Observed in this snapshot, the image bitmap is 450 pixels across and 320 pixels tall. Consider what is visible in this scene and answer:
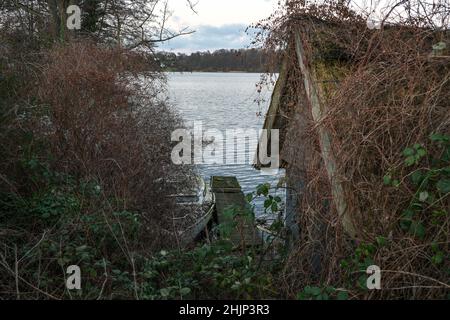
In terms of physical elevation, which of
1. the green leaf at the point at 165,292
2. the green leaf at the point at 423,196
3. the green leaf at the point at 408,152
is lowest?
the green leaf at the point at 165,292

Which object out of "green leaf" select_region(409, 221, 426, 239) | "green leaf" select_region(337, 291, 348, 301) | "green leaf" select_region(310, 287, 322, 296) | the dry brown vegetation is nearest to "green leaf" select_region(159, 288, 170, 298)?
the dry brown vegetation

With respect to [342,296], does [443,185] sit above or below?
above

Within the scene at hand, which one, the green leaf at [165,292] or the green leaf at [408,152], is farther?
the green leaf at [165,292]

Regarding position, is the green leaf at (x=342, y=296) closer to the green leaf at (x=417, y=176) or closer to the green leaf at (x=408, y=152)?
the green leaf at (x=417, y=176)

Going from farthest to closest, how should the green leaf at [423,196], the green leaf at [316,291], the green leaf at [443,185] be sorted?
the green leaf at [316,291] → the green leaf at [423,196] → the green leaf at [443,185]

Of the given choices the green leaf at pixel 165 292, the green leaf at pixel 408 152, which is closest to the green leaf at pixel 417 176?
the green leaf at pixel 408 152

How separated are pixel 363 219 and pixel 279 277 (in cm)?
106

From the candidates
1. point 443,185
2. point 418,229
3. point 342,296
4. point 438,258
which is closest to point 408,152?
point 443,185

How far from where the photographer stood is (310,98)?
536 centimetres

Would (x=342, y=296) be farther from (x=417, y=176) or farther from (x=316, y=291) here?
(x=417, y=176)

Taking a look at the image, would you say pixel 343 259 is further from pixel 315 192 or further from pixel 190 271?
pixel 190 271

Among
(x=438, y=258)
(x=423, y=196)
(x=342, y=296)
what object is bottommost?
(x=342, y=296)

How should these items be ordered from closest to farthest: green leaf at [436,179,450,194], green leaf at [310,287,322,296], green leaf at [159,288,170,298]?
1. green leaf at [436,179,450,194]
2. green leaf at [310,287,322,296]
3. green leaf at [159,288,170,298]

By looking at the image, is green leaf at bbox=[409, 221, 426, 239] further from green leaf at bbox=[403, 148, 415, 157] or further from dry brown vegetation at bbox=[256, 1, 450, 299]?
green leaf at bbox=[403, 148, 415, 157]
